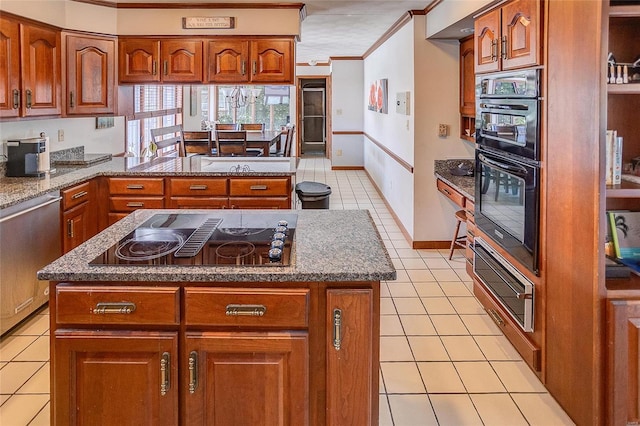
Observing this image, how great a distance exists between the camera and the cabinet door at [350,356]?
1743 mm

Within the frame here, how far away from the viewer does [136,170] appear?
451cm

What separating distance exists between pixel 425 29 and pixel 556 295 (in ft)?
11.1

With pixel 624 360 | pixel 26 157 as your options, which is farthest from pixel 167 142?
pixel 624 360

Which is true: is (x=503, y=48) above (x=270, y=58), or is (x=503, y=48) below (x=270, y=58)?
below

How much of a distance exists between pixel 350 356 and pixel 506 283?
1.58m

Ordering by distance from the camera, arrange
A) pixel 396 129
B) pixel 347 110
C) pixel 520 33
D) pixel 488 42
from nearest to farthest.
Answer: pixel 520 33
pixel 488 42
pixel 396 129
pixel 347 110

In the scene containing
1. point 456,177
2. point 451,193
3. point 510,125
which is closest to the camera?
point 510,125

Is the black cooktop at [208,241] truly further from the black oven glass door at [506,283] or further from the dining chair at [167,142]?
the dining chair at [167,142]

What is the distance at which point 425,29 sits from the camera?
514cm

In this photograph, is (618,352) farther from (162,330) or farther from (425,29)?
(425,29)

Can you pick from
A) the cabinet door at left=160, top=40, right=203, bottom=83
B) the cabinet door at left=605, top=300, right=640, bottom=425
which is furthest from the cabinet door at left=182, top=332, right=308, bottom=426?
the cabinet door at left=160, top=40, right=203, bottom=83

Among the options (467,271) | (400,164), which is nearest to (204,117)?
(400,164)

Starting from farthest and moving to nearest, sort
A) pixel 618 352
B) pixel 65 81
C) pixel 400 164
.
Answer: pixel 400 164
pixel 65 81
pixel 618 352

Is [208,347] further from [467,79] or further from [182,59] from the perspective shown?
[467,79]
